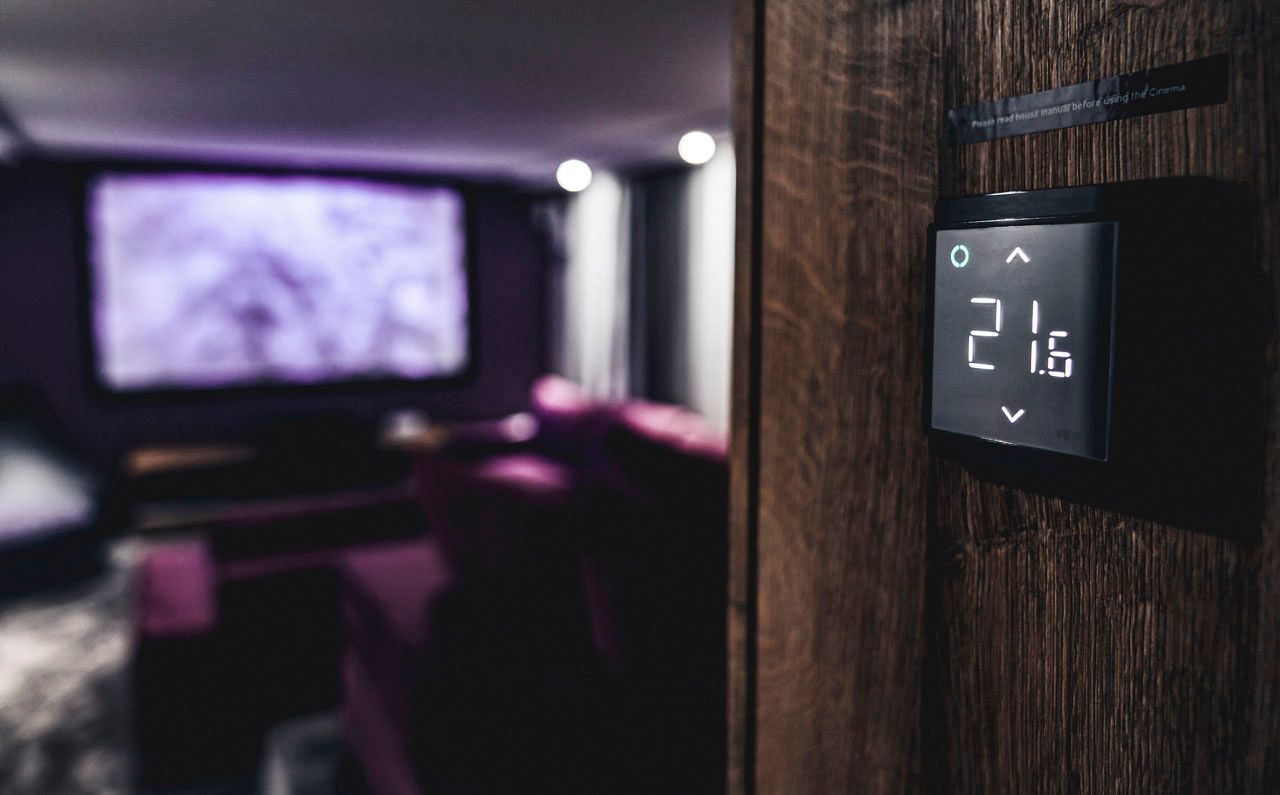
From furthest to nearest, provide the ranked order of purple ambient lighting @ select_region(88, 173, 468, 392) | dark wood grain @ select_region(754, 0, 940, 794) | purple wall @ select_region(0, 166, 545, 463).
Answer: purple ambient lighting @ select_region(88, 173, 468, 392) < purple wall @ select_region(0, 166, 545, 463) < dark wood grain @ select_region(754, 0, 940, 794)

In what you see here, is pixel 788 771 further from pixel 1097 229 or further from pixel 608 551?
pixel 608 551

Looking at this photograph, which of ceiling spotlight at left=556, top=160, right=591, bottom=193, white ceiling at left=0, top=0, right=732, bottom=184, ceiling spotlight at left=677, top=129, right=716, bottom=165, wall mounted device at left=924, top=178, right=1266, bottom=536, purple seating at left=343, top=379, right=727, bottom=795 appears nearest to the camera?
wall mounted device at left=924, top=178, right=1266, bottom=536

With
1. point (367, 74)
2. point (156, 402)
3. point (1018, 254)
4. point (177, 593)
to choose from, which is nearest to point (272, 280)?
point (156, 402)

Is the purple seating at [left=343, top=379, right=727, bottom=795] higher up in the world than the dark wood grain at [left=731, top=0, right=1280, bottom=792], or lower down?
lower down

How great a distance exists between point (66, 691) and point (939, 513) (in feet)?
12.5

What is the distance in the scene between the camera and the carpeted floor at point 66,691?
9.17 ft

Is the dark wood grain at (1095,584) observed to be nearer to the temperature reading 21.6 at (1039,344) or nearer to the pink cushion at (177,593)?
the temperature reading 21.6 at (1039,344)

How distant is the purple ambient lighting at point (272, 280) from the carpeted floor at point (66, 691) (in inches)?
67.9

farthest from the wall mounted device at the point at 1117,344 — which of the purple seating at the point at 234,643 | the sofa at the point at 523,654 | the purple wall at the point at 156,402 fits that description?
the purple wall at the point at 156,402

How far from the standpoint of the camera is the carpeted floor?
2795 mm

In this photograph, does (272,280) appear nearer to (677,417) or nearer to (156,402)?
(156,402)

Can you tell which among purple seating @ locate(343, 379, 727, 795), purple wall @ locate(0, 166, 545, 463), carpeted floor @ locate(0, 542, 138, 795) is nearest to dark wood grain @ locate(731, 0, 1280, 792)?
purple seating @ locate(343, 379, 727, 795)

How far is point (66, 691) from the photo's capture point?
3.40m

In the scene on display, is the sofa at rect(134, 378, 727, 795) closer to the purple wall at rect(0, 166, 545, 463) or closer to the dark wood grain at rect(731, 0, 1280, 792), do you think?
the dark wood grain at rect(731, 0, 1280, 792)
